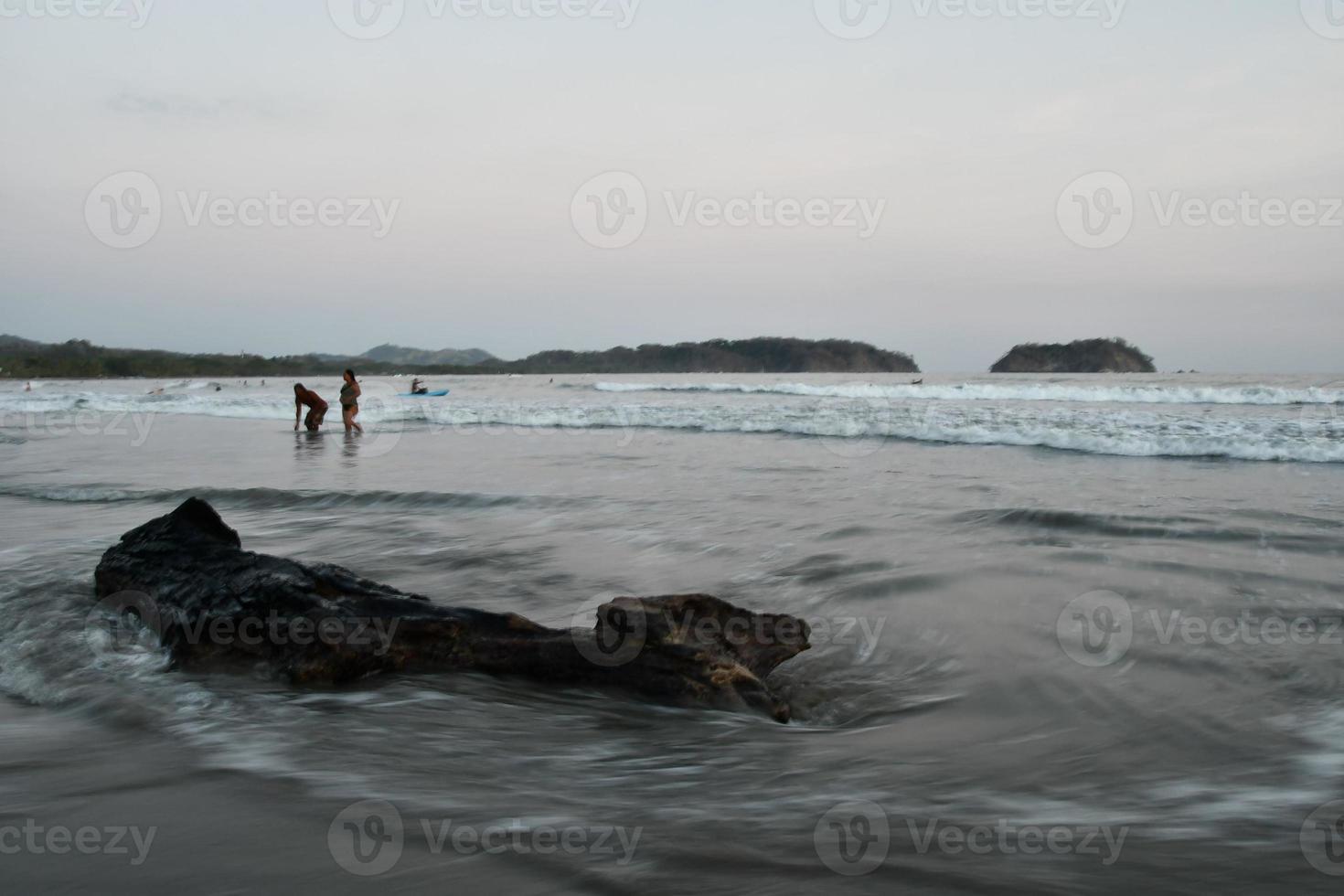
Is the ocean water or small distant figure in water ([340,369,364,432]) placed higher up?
small distant figure in water ([340,369,364,432])

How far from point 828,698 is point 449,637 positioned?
1.68m

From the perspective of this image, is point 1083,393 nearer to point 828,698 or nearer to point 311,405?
point 311,405

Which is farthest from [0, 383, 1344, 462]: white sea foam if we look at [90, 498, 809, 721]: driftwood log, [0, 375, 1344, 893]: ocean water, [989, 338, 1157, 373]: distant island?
[989, 338, 1157, 373]: distant island

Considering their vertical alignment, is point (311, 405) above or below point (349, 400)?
below

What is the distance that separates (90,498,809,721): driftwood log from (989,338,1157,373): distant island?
91.8 m

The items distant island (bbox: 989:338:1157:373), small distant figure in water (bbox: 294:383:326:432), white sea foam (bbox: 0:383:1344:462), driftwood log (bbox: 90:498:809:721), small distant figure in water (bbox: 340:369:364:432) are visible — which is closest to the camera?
driftwood log (bbox: 90:498:809:721)

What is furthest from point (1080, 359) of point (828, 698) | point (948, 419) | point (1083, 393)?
point (828, 698)

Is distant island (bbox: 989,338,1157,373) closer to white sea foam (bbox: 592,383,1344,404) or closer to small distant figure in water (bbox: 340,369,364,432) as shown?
white sea foam (bbox: 592,383,1344,404)

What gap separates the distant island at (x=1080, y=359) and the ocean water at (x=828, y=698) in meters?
86.5

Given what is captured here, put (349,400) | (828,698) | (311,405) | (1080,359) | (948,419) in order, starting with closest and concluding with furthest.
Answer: (828,698) → (948,419) → (349,400) → (311,405) → (1080,359)

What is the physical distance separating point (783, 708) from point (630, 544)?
3444mm

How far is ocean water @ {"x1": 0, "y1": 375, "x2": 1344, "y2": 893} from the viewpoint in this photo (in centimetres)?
217

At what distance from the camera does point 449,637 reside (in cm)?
376

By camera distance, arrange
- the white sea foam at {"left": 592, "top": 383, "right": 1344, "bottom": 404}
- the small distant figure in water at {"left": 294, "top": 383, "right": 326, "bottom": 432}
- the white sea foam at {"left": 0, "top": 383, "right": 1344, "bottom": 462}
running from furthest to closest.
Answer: the white sea foam at {"left": 592, "top": 383, "right": 1344, "bottom": 404}, the small distant figure in water at {"left": 294, "top": 383, "right": 326, "bottom": 432}, the white sea foam at {"left": 0, "top": 383, "right": 1344, "bottom": 462}
